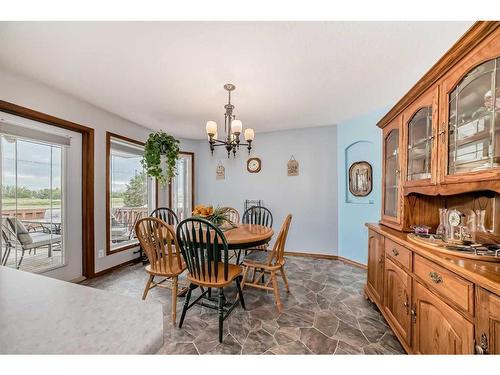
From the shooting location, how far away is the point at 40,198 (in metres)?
2.42

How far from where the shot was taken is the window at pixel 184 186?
14.6ft

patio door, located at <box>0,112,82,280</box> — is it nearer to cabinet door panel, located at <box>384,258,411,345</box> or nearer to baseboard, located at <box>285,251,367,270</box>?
baseboard, located at <box>285,251,367,270</box>

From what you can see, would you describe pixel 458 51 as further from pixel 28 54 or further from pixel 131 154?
pixel 131 154

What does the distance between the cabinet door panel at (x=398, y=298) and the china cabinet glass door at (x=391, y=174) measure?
568mm

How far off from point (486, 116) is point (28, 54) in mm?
3376

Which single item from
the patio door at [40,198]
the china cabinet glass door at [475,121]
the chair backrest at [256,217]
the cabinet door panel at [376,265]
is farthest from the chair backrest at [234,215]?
the china cabinet glass door at [475,121]

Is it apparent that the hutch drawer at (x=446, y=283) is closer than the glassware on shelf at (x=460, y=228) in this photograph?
Yes

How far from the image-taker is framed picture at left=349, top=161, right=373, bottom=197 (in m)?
3.17

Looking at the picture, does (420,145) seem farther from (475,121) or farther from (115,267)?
(115,267)

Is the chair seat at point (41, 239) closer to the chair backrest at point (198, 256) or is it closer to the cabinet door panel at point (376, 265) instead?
the chair backrest at point (198, 256)

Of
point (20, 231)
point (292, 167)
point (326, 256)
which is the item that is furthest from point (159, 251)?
point (326, 256)

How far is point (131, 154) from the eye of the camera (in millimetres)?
3588

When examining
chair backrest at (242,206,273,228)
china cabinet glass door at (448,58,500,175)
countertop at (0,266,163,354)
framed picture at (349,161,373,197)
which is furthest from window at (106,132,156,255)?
china cabinet glass door at (448,58,500,175)
